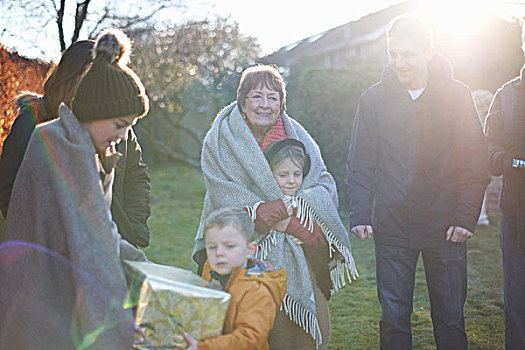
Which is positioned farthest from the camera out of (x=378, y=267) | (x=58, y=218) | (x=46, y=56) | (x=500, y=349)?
(x=46, y=56)

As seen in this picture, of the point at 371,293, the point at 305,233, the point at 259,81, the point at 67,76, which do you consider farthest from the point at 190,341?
the point at 371,293

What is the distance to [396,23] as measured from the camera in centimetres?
313

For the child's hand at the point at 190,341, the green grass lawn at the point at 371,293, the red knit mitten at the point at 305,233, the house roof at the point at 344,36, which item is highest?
the house roof at the point at 344,36

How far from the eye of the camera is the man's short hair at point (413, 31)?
3.06m

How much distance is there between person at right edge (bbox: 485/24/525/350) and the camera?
3.24 meters

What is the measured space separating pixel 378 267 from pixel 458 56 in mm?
9342

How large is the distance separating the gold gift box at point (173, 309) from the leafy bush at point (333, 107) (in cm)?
691

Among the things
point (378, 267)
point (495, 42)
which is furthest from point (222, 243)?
point (495, 42)

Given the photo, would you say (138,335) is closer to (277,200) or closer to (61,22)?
(277,200)

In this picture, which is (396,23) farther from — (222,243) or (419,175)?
(222,243)

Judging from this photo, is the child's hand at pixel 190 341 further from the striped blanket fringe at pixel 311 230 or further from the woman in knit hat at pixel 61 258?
the striped blanket fringe at pixel 311 230

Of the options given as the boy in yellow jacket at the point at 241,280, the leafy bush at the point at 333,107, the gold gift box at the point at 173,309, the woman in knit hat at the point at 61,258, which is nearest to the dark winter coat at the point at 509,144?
the boy in yellow jacket at the point at 241,280

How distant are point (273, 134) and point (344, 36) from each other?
57.6 ft

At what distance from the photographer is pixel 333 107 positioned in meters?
8.73
